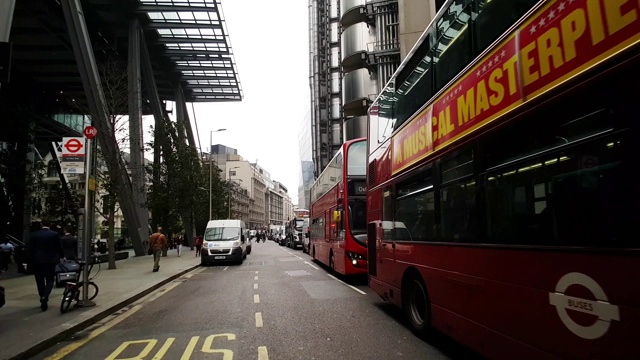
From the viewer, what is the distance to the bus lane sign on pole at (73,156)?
9070 mm

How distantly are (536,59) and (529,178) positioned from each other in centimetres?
101

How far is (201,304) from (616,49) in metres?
9.33

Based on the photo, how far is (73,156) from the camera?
9.16 meters

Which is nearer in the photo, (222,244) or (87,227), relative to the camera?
(87,227)

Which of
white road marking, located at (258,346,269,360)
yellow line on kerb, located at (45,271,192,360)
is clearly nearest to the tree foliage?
yellow line on kerb, located at (45,271,192,360)

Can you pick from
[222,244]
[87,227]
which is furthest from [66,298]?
[222,244]

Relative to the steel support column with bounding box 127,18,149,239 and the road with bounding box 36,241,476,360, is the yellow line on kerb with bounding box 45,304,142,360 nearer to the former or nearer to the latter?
the road with bounding box 36,241,476,360

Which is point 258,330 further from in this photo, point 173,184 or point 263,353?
point 173,184

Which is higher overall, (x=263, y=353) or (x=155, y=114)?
(x=155, y=114)

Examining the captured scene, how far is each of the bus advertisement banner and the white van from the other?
17.5 metres

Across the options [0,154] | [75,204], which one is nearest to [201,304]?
[0,154]

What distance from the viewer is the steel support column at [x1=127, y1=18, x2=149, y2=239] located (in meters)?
24.8

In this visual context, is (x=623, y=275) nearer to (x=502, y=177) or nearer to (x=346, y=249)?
(x=502, y=177)

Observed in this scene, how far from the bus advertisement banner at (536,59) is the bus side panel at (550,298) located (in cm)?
137
